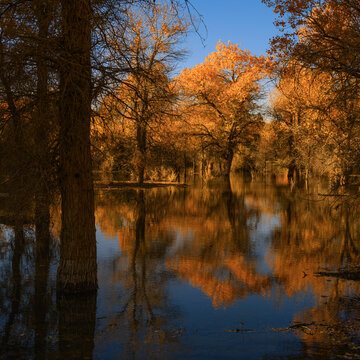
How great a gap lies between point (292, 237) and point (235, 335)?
8631 mm

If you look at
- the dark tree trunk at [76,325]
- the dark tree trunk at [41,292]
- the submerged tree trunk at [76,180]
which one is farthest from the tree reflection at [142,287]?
the submerged tree trunk at [76,180]

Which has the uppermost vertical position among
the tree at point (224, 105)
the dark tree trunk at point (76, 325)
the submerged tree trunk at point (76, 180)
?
the tree at point (224, 105)

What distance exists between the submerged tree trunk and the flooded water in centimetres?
56

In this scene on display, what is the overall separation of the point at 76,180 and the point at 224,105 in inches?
1274

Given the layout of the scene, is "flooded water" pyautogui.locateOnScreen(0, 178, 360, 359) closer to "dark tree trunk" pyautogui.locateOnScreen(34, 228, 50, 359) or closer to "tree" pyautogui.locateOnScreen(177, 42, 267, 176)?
"dark tree trunk" pyautogui.locateOnScreen(34, 228, 50, 359)

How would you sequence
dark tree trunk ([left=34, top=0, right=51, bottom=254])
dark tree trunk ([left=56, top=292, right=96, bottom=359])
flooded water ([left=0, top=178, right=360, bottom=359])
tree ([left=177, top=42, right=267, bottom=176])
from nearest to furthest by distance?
dark tree trunk ([left=56, top=292, right=96, bottom=359]) < flooded water ([left=0, top=178, right=360, bottom=359]) < dark tree trunk ([left=34, top=0, right=51, bottom=254]) < tree ([left=177, top=42, right=267, bottom=176])

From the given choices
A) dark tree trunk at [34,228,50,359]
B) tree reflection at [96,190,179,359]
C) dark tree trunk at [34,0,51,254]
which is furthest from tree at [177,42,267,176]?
dark tree trunk at [34,0,51,254]

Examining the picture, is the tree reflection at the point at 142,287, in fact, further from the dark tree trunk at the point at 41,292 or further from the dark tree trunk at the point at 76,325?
the dark tree trunk at the point at 41,292

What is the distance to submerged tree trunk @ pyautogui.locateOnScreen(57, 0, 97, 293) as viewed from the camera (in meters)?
7.76

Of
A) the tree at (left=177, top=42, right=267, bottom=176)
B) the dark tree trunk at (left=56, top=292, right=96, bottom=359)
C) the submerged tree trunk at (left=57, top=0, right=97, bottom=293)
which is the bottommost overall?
the dark tree trunk at (left=56, top=292, right=96, bottom=359)

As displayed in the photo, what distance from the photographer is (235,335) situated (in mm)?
6602

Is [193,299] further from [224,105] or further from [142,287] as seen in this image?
[224,105]

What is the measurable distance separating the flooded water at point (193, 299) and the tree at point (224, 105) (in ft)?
79.2

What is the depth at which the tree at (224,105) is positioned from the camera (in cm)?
3878
